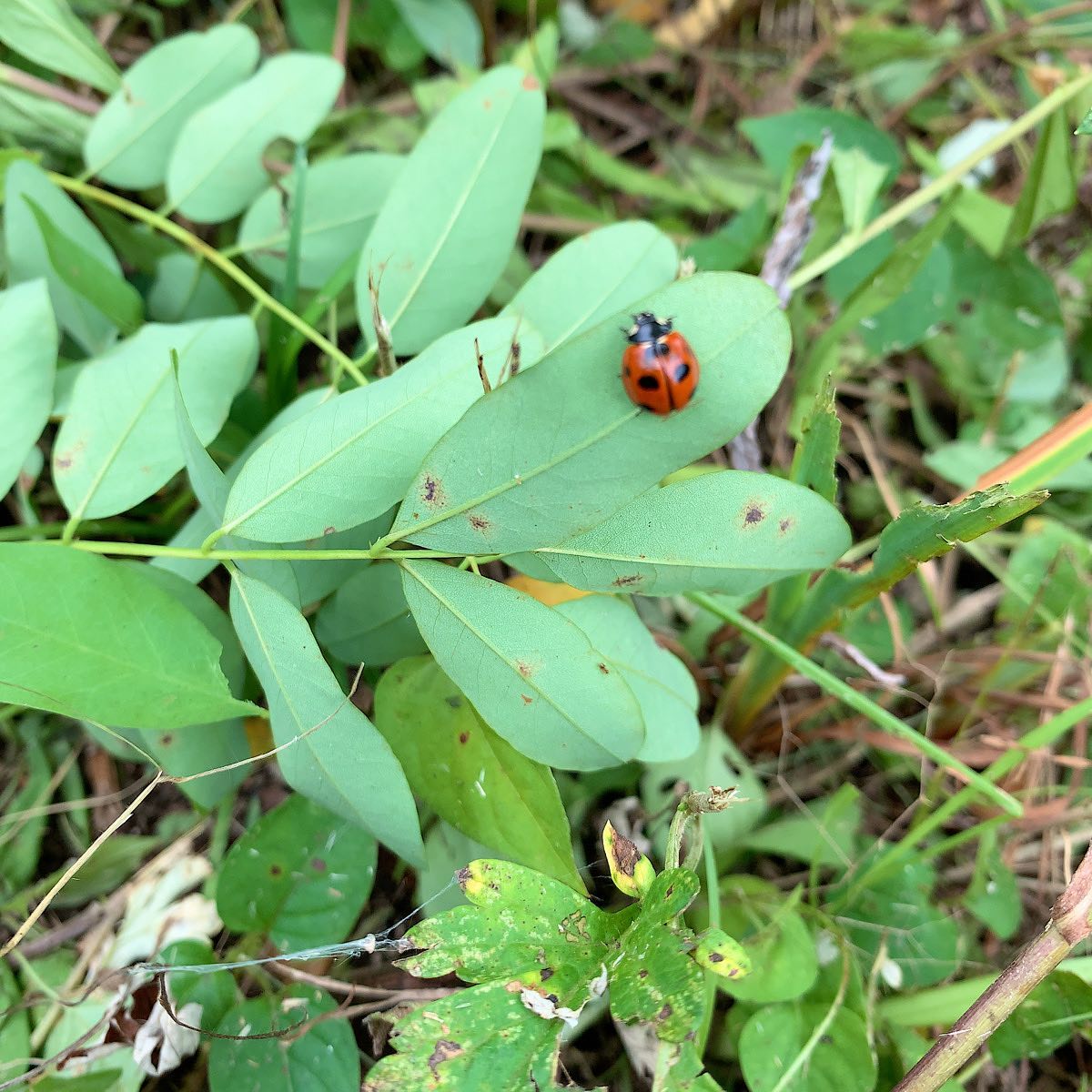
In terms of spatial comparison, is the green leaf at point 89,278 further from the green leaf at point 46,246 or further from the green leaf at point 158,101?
the green leaf at point 158,101

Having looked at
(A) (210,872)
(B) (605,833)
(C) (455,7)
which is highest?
(C) (455,7)

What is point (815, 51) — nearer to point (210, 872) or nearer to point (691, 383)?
point (691, 383)

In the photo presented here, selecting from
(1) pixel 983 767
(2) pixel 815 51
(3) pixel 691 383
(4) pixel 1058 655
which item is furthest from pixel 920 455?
(3) pixel 691 383

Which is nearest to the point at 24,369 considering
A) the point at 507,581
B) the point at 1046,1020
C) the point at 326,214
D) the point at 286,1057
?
the point at 326,214

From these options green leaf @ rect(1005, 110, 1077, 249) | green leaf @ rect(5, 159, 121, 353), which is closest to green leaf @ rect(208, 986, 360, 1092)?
green leaf @ rect(5, 159, 121, 353)

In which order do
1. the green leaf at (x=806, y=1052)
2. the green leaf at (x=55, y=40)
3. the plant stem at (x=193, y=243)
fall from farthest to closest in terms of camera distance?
1. the green leaf at (x=55, y=40)
2. the plant stem at (x=193, y=243)
3. the green leaf at (x=806, y=1052)

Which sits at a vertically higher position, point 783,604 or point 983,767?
point 783,604

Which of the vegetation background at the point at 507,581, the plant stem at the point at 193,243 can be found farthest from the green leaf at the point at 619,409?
the plant stem at the point at 193,243
